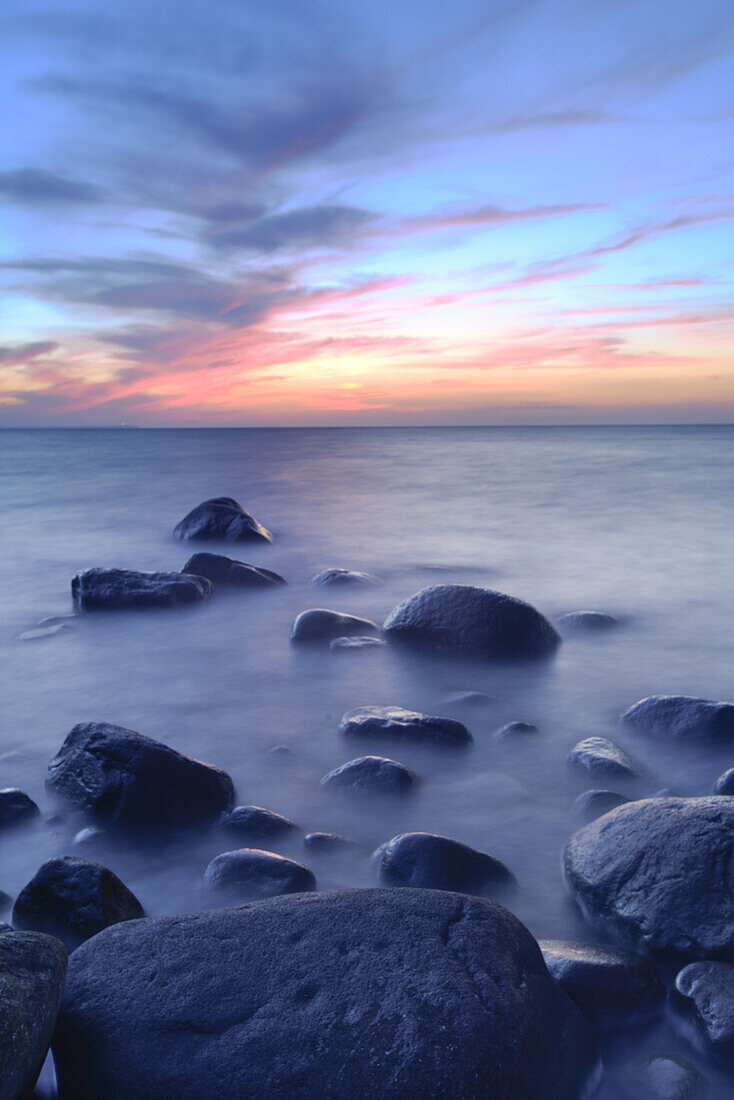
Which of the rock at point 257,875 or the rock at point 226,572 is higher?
the rock at point 226,572

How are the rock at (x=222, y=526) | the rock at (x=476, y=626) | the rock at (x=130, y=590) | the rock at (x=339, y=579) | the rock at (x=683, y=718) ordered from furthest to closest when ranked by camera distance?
1. the rock at (x=222, y=526)
2. the rock at (x=339, y=579)
3. the rock at (x=130, y=590)
4. the rock at (x=476, y=626)
5. the rock at (x=683, y=718)

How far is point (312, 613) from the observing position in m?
5.39

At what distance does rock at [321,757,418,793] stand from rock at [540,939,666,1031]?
1.14 m

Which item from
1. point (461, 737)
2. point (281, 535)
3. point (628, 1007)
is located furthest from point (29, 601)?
point (628, 1007)

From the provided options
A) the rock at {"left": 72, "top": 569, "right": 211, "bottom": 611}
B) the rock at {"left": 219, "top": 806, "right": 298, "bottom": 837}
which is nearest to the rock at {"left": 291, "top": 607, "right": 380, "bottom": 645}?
the rock at {"left": 72, "top": 569, "right": 211, "bottom": 611}

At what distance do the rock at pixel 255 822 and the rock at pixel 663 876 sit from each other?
1.09 m

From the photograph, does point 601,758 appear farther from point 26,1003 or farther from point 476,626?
point 26,1003

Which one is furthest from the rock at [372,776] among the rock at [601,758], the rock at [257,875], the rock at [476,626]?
the rock at [476,626]

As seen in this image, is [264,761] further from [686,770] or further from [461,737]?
[686,770]

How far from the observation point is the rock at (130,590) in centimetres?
607

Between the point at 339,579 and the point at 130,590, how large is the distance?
1963mm

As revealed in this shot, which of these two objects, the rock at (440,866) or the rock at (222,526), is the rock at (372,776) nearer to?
the rock at (440,866)

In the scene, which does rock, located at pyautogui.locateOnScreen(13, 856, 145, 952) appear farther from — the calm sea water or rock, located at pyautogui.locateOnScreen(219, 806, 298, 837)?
rock, located at pyautogui.locateOnScreen(219, 806, 298, 837)

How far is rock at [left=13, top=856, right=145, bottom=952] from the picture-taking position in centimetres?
219
